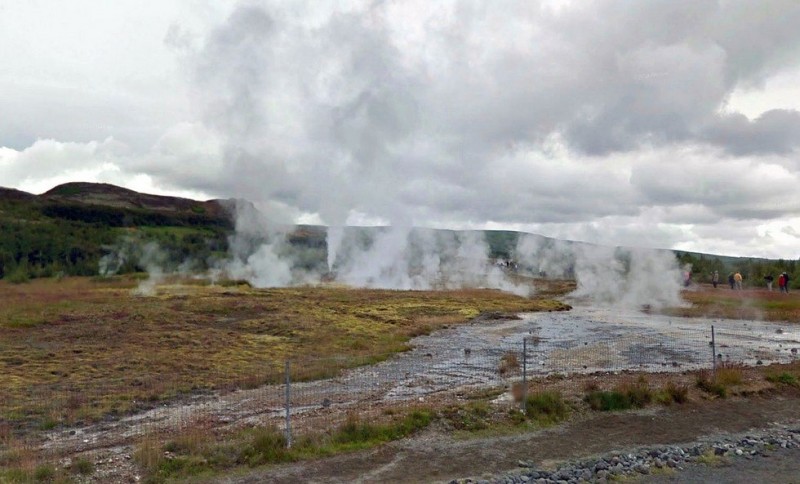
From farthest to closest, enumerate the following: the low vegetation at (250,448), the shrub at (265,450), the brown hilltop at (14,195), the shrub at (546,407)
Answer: the brown hilltop at (14,195), the shrub at (546,407), the shrub at (265,450), the low vegetation at (250,448)

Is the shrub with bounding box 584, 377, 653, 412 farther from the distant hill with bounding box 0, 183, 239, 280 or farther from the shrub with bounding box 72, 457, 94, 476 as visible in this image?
the distant hill with bounding box 0, 183, 239, 280

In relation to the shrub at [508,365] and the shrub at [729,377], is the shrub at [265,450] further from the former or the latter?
the shrub at [729,377]

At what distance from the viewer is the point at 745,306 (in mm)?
54500

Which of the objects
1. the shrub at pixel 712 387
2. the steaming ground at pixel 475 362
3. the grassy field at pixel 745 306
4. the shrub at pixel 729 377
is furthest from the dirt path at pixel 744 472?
the grassy field at pixel 745 306

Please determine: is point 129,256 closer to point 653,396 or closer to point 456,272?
point 456,272

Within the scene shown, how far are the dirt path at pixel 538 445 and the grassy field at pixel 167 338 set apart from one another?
947 centimetres

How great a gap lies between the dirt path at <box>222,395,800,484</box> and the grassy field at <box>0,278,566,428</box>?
947 cm

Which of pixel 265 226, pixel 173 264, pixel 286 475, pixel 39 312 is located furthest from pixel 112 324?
pixel 265 226

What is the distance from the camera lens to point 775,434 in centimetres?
1412

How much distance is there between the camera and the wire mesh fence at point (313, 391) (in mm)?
15341

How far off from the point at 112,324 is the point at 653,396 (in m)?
34.5

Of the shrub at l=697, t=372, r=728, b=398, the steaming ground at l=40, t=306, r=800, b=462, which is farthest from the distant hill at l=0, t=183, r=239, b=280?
the shrub at l=697, t=372, r=728, b=398

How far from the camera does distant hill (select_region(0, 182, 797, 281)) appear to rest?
3912 inches

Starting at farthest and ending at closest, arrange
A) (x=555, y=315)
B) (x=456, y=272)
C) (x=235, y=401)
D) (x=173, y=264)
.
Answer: (x=456, y=272) → (x=173, y=264) → (x=555, y=315) → (x=235, y=401)
